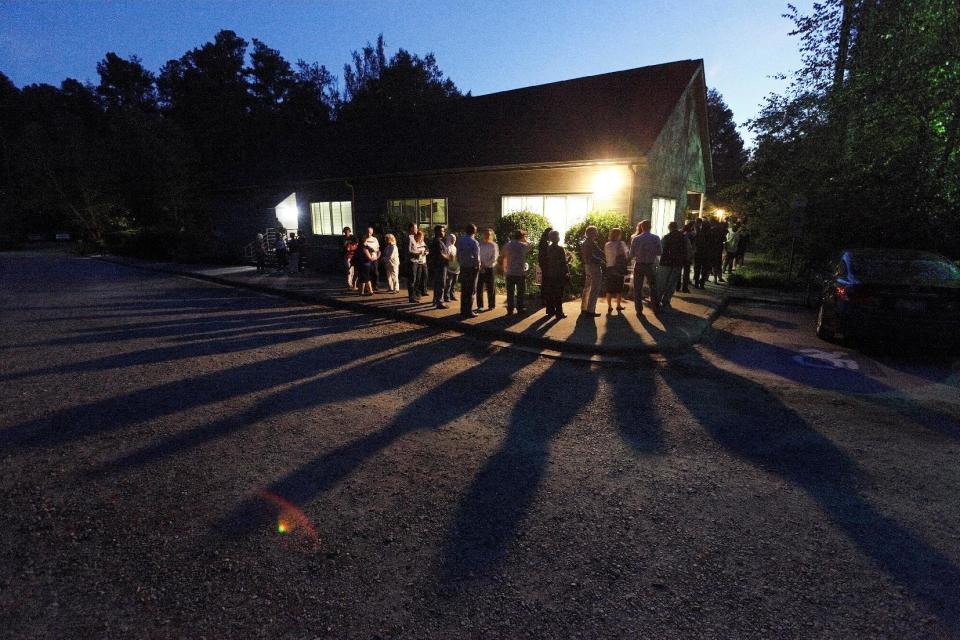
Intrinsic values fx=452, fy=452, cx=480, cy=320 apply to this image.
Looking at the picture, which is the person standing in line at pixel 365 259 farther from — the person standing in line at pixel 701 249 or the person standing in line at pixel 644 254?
the person standing in line at pixel 701 249

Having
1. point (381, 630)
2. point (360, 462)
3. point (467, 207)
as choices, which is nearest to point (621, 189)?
point (467, 207)

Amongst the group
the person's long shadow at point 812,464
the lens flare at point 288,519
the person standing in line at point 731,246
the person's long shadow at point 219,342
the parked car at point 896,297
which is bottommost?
the lens flare at point 288,519

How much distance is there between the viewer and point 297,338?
7.88 meters

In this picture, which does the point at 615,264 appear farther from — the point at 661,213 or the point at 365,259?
the point at 661,213

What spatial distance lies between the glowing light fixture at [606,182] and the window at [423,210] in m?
5.69

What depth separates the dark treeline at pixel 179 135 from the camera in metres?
24.7

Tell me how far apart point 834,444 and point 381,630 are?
4.16 meters

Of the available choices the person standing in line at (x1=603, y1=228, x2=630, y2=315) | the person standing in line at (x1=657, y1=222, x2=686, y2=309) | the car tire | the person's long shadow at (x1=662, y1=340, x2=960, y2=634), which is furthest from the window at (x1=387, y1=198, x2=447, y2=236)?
the person's long shadow at (x1=662, y1=340, x2=960, y2=634)

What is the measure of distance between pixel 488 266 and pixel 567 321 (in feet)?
7.00

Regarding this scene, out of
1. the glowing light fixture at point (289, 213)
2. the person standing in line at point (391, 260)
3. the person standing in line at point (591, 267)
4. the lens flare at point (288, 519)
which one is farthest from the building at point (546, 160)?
A: the lens flare at point (288, 519)

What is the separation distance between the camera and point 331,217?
20.7 m

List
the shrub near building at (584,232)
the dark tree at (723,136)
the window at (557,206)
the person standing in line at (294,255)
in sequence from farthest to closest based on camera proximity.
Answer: the dark tree at (723,136), the person standing in line at (294,255), the window at (557,206), the shrub near building at (584,232)

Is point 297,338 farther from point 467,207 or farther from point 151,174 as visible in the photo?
point 151,174

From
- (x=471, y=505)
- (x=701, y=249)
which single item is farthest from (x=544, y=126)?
(x=471, y=505)
